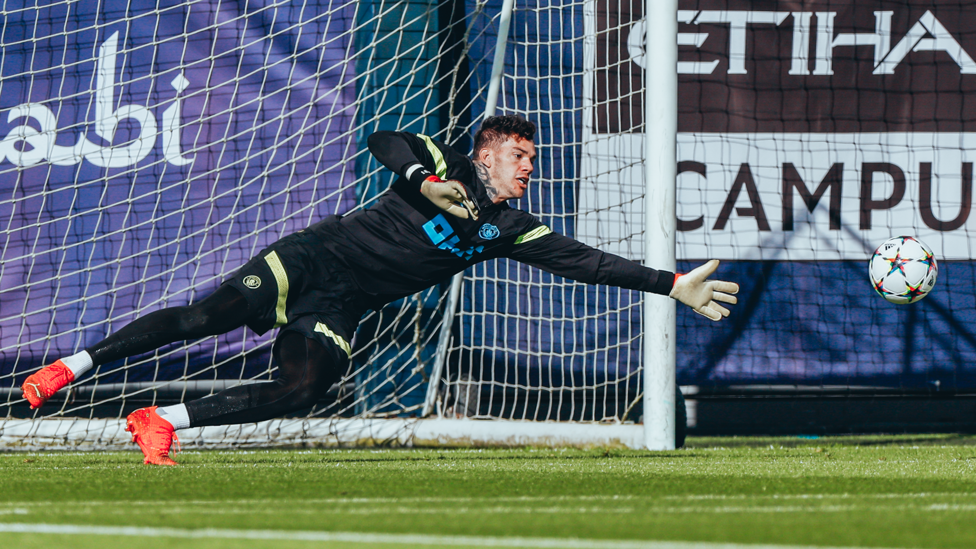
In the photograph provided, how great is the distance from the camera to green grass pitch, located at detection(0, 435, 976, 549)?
6.07 feet

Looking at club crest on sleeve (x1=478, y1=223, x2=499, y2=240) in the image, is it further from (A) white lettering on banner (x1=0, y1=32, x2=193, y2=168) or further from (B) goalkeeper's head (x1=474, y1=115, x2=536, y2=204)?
(A) white lettering on banner (x1=0, y1=32, x2=193, y2=168)

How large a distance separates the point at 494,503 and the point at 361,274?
163 centimetres

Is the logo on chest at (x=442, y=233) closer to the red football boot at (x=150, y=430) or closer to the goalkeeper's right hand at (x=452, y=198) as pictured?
the goalkeeper's right hand at (x=452, y=198)

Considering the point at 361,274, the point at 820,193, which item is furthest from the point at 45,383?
the point at 820,193

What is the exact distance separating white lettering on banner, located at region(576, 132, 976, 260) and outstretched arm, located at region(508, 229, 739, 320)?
2.25 m

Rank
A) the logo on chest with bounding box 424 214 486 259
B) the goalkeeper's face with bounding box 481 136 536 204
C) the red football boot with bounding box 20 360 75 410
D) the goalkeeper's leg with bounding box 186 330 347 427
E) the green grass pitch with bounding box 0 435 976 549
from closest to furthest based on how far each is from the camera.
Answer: the green grass pitch with bounding box 0 435 976 549
the red football boot with bounding box 20 360 75 410
the goalkeeper's leg with bounding box 186 330 347 427
the logo on chest with bounding box 424 214 486 259
the goalkeeper's face with bounding box 481 136 536 204

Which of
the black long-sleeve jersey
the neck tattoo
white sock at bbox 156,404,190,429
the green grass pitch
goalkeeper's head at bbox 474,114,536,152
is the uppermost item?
goalkeeper's head at bbox 474,114,536,152

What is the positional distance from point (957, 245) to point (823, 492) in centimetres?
402

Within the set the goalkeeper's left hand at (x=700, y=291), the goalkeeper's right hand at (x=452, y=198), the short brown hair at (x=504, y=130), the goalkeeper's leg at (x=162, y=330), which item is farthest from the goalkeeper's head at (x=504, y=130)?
the goalkeeper's leg at (x=162, y=330)

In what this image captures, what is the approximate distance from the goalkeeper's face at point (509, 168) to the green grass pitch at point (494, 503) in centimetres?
109

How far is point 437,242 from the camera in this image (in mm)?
3857

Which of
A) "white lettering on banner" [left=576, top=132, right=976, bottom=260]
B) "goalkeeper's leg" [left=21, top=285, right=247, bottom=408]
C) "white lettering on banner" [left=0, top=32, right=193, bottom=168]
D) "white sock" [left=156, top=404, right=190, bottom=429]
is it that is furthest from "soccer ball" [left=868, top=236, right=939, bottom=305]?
"white lettering on banner" [left=0, top=32, right=193, bottom=168]

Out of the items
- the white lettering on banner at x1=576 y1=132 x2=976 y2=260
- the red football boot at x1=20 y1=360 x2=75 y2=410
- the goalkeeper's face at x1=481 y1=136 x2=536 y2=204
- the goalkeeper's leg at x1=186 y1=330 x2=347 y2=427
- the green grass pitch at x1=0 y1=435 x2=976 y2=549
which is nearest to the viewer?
the green grass pitch at x1=0 y1=435 x2=976 y2=549

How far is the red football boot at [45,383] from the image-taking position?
131 inches
